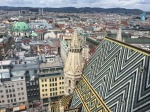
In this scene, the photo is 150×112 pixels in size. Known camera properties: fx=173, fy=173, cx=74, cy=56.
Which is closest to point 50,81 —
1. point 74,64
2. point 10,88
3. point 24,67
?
point 24,67

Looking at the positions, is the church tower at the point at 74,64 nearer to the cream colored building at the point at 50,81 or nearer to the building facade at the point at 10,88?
the cream colored building at the point at 50,81

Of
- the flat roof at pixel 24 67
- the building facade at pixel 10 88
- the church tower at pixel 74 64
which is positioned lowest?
the building facade at pixel 10 88

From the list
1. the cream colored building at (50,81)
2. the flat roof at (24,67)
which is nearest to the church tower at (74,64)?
the cream colored building at (50,81)

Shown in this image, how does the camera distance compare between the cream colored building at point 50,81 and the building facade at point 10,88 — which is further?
the cream colored building at point 50,81

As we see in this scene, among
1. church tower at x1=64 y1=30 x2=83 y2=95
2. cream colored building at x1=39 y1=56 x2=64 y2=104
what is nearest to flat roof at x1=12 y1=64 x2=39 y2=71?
cream colored building at x1=39 y1=56 x2=64 y2=104

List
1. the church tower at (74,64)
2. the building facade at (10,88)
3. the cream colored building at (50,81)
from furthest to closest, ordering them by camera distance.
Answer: the cream colored building at (50,81) < the building facade at (10,88) < the church tower at (74,64)

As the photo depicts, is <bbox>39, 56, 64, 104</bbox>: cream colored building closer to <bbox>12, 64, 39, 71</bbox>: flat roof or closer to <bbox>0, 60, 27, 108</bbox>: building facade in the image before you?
<bbox>12, 64, 39, 71</bbox>: flat roof

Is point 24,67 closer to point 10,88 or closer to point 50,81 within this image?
point 10,88

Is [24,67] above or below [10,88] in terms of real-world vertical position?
above

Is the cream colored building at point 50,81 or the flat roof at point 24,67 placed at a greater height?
the flat roof at point 24,67

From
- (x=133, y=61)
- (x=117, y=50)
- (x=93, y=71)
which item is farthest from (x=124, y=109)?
(x=93, y=71)
